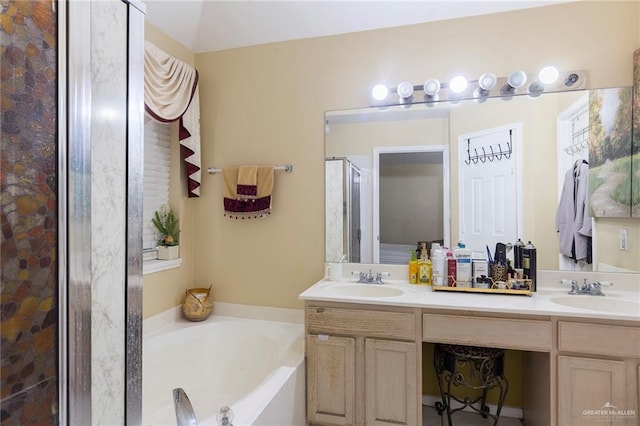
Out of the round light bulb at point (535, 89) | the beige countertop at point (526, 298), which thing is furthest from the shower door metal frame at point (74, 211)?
the round light bulb at point (535, 89)

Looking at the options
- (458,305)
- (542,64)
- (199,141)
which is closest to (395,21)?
(542,64)

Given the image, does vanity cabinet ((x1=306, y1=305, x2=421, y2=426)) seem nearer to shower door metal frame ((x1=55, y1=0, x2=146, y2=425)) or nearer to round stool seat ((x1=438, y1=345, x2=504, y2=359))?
round stool seat ((x1=438, y1=345, x2=504, y2=359))

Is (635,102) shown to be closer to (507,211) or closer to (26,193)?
(507,211)

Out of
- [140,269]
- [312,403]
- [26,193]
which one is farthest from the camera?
[312,403]

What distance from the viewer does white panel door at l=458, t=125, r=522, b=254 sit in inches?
82.9

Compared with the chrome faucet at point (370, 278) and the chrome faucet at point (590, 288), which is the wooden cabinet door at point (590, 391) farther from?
the chrome faucet at point (370, 278)

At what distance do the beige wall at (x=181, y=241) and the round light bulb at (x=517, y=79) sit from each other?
2.21 metres

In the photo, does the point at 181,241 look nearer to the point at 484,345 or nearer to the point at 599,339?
the point at 484,345

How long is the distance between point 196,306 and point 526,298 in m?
2.06

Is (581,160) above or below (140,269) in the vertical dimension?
above

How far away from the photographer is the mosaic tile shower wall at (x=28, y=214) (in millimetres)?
485

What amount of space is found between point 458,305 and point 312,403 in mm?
946

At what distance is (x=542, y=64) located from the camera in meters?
2.07

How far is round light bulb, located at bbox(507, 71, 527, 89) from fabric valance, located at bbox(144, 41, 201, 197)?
209 centimetres
